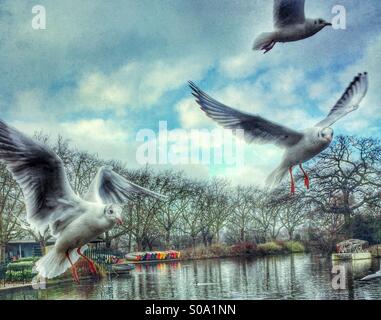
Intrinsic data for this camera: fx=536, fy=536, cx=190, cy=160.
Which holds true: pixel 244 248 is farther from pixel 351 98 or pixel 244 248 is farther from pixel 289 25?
pixel 289 25

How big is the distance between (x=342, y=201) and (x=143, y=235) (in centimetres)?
183

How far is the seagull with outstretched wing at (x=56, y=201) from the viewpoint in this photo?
12.3 ft

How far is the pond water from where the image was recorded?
4449mm

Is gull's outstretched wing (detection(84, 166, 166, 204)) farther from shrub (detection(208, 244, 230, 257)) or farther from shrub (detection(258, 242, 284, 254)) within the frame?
shrub (detection(258, 242, 284, 254))

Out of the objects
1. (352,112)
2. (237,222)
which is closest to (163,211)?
(237,222)

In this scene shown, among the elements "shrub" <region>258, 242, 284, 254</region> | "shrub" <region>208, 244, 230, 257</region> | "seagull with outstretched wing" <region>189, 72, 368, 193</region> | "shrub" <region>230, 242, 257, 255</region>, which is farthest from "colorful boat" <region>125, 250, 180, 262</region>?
"seagull with outstretched wing" <region>189, 72, 368, 193</region>

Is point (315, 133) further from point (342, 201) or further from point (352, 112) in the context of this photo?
point (342, 201)

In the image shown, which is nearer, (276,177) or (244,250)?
(276,177)

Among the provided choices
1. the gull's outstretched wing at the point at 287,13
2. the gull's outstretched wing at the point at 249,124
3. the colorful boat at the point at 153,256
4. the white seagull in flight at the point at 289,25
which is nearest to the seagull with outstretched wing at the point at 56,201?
the colorful boat at the point at 153,256

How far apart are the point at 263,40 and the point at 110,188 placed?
1791 millimetres

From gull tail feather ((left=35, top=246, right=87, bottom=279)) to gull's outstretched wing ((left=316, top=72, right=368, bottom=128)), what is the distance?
227cm

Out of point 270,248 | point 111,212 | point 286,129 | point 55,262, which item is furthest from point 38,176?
point 270,248

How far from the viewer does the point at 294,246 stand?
4.80 m

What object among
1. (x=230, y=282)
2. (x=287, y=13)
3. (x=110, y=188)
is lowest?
(x=230, y=282)
